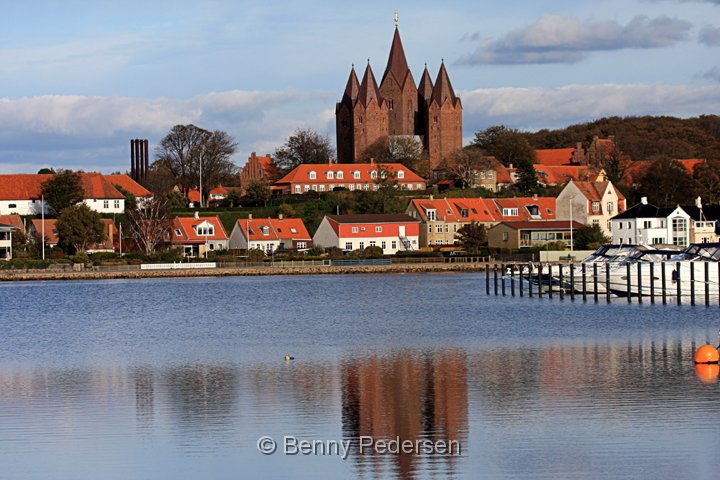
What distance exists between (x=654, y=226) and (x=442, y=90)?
1801 inches

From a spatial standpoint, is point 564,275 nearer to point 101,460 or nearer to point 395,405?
point 395,405

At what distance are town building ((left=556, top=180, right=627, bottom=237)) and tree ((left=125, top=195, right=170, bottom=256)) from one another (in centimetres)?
2923

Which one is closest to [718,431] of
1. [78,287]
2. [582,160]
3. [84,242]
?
[78,287]

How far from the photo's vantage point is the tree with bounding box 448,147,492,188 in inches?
3947

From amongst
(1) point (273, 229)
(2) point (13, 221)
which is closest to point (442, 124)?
(1) point (273, 229)

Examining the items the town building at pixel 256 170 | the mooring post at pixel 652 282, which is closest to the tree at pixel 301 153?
the town building at pixel 256 170

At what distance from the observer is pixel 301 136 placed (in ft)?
379

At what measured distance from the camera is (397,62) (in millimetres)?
112500

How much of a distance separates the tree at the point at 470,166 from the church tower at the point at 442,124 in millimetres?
8045

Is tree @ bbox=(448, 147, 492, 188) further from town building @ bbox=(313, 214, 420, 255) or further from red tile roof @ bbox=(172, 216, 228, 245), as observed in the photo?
red tile roof @ bbox=(172, 216, 228, 245)

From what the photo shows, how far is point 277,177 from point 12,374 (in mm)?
88198

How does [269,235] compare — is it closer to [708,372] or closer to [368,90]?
[368,90]

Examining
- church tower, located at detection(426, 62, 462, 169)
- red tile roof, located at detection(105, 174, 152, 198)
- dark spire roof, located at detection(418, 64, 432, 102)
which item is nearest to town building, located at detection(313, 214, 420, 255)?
red tile roof, located at detection(105, 174, 152, 198)

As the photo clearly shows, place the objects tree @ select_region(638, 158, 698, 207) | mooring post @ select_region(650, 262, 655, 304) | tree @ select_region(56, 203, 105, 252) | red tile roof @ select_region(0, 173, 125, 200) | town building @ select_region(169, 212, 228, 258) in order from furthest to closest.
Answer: red tile roof @ select_region(0, 173, 125, 200)
tree @ select_region(638, 158, 698, 207)
town building @ select_region(169, 212, 228, 258)
tree @ select_region(56, 203, 105, 252)
mooring post @ select_region(650, 262, 655, 304)
